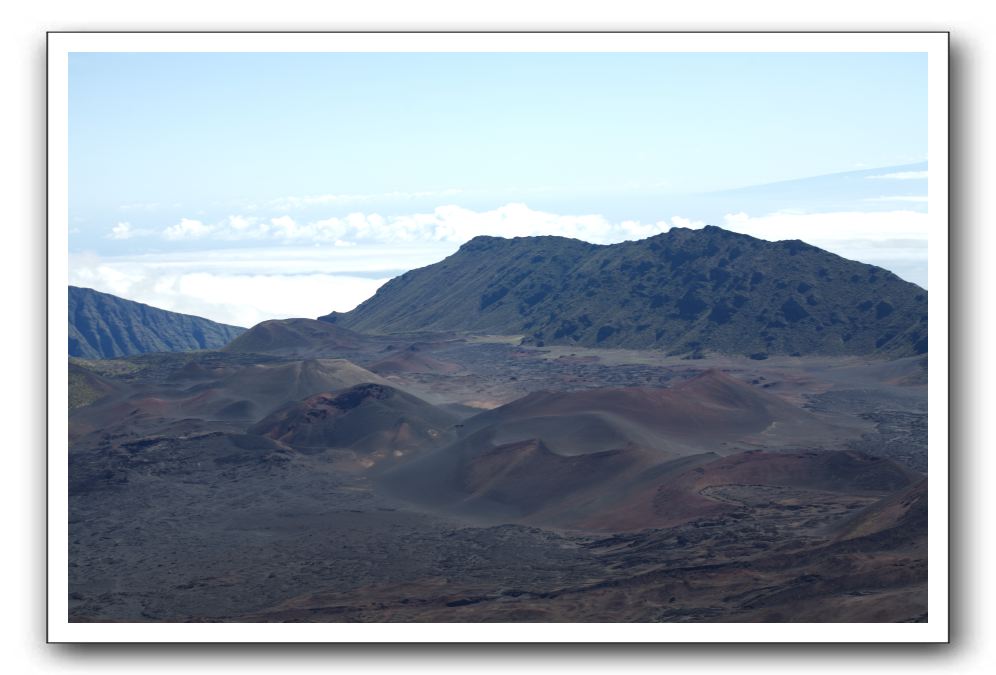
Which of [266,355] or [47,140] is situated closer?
[47,140]

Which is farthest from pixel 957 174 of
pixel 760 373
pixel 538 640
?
pixel 760 373

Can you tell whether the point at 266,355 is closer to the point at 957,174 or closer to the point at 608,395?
the point at 608,395
